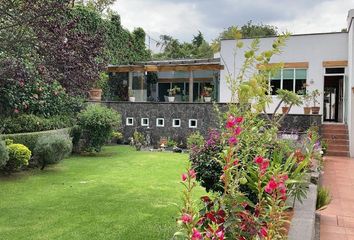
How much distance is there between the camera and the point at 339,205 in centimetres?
720

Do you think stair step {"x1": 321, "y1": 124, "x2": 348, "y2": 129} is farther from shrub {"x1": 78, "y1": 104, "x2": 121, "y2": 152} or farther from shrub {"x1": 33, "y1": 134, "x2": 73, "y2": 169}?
shrub {"x1": 33, "y1": 134, "x2": 73, "y2": 169}

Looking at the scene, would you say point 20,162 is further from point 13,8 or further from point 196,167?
point 196,167

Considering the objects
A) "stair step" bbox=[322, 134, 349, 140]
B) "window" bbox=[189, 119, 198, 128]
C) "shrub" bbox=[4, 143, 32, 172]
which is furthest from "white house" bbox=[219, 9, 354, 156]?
"shrub" bbox=[4, 143, 32, 172]

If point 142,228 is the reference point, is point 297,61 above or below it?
above

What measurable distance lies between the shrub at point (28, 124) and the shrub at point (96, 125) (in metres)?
0.91

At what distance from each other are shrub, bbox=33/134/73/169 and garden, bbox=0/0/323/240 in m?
0.03

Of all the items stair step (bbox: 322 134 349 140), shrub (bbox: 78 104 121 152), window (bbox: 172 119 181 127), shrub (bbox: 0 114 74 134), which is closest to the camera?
shrub (bbox: 0 114 74 134)

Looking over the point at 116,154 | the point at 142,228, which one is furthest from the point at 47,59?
the point at 116,154

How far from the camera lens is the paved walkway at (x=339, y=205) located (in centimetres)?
555

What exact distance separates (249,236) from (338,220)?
3786 mm

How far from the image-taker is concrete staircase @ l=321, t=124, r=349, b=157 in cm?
1538

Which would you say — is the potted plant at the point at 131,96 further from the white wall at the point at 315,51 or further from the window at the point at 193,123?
the white wall at the point at 315,51

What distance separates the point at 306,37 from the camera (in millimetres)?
18641

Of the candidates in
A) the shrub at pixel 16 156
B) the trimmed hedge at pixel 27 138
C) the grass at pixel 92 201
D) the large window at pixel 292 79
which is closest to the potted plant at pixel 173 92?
the large window at pixel 292 79
